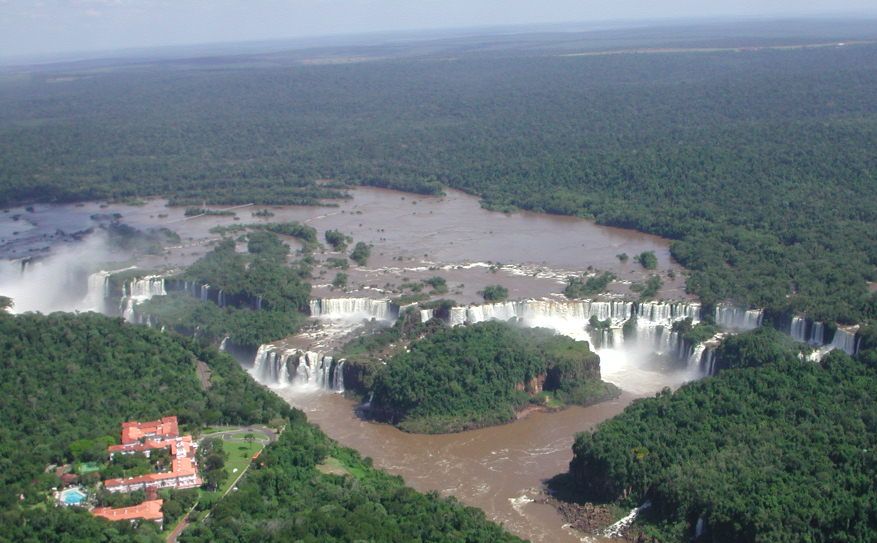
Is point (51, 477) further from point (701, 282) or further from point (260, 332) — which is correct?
point (701, 282)

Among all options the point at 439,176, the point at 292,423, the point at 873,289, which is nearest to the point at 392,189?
the point at 439,176

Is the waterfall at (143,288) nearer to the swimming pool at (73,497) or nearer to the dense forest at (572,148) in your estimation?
the dense forest at (572,148)

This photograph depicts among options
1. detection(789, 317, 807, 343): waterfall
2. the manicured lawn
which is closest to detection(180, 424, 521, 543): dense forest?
the manicured lawn

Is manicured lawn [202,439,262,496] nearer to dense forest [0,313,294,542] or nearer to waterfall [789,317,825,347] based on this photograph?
dense forest [0,313,294,542]

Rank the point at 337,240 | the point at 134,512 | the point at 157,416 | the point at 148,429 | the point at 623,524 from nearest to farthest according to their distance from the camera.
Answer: the point at 134,512 < the point at 623,524 < the point at 148,429 < the point at 157,416 < the point at 337,240

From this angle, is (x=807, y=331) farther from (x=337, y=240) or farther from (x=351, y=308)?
(x=337, y=240)

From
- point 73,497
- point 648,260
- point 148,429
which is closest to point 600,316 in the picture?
point 648,260

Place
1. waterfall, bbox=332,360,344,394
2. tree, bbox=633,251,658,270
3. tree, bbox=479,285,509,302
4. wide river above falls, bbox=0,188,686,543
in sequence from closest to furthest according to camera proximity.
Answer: wide river above falls, bbox=0,188,686,543
waterfall, bbox=332,360,344,394
tree, bbox=479,285,509,302
tree, bbox=633,251,658,270
